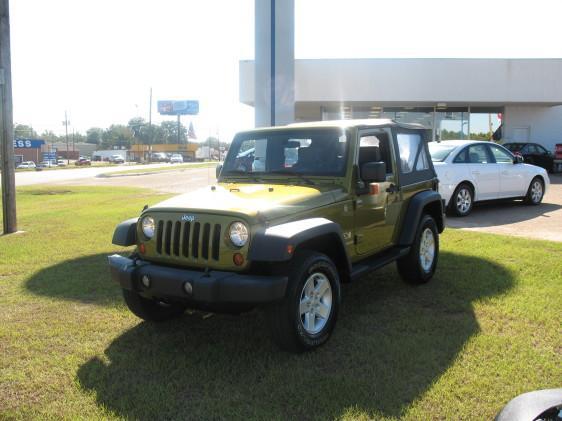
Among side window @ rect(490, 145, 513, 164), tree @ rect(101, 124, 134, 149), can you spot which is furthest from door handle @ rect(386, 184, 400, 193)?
tree @ rect(101, 124, 134, 149)

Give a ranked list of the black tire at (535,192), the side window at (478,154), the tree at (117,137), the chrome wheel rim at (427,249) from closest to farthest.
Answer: the chrome wheel rim at (427,249) → the side window at (478,154) → the black tire at (535,192) → the tree at (117,137)

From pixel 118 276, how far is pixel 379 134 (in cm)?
292

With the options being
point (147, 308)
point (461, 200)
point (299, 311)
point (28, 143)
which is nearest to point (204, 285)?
point (299, 311)

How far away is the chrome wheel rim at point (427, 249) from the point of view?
605 cm

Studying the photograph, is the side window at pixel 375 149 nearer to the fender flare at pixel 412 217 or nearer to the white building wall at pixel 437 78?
the fender flare at pixel 412 217

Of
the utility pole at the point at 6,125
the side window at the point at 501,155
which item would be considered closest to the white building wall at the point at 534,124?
the side window at the point at 501,155

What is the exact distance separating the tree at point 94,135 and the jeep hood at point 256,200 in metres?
179

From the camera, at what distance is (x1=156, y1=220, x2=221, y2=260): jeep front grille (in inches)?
156

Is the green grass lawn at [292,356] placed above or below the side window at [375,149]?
below

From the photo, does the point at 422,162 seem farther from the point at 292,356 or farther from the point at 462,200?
the point at 462,200

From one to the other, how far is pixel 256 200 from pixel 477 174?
8149 mm

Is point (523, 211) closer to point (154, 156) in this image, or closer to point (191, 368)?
point (191, 368)

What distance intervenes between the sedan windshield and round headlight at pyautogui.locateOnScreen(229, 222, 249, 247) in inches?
311

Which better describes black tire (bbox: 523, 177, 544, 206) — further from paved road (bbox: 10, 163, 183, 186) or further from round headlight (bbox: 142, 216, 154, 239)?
paved road (bbox: 10, 163, 183, 186)
